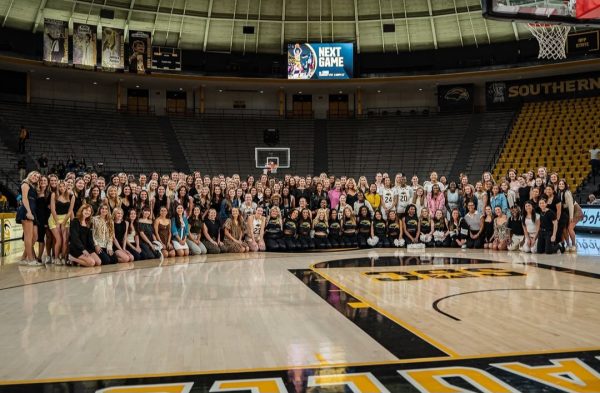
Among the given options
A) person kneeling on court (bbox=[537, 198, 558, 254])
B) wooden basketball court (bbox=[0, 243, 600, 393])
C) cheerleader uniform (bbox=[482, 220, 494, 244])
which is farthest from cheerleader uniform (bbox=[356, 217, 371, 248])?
wooden basketball court (bbox=[0, 243, 600, 393])

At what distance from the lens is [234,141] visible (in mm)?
29828

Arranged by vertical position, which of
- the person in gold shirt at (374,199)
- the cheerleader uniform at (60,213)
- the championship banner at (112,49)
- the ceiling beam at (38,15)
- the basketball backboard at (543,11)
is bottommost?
the cheerleader uniform at (60,213)

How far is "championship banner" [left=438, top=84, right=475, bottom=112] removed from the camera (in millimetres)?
30109

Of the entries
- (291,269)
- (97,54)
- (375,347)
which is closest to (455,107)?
(97,54)

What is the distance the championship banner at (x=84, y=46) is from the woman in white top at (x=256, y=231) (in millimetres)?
16618

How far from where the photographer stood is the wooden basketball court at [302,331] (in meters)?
3.43

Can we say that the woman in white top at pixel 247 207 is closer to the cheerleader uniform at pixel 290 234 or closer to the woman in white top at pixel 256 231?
the woman in white top at pixel 256 231

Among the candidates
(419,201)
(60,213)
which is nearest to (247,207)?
(60,213)

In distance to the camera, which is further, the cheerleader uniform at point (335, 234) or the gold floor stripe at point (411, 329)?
the cheerleader uniform at point (335, 234)

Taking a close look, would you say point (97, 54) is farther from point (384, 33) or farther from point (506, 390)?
point (506, 390)

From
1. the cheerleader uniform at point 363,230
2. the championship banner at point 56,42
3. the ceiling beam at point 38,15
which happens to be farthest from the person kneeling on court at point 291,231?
the ceiling beam at point 38,15

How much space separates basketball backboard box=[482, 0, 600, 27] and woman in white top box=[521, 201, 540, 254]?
219 inches

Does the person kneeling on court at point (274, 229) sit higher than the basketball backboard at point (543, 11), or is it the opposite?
the basketball backboard at point (543, 11)

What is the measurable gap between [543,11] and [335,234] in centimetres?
794
